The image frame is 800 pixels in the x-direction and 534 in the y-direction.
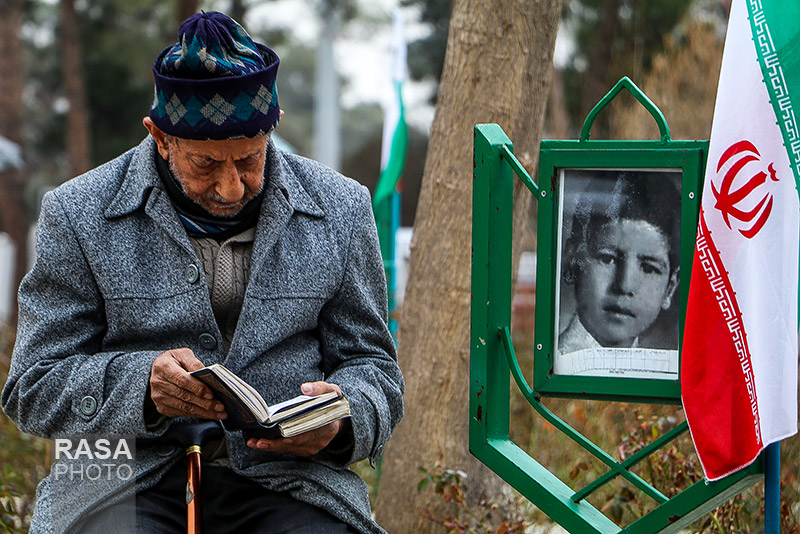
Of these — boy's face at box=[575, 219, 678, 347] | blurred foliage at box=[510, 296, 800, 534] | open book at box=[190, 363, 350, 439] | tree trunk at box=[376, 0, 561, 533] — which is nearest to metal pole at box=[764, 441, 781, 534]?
boy's face at box=[575, 219, 678, 347]

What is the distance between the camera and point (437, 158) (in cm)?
352

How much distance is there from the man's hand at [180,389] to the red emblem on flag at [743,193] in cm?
113

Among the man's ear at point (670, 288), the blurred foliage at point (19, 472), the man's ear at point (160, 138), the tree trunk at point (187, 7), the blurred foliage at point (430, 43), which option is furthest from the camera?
the blurred foliage at point (430, 43)

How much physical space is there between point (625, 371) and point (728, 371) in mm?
259

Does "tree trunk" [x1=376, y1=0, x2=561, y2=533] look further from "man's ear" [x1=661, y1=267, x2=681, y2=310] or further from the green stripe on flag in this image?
the green stripe on flag

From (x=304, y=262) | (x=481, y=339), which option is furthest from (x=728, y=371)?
(x=304, y=262)

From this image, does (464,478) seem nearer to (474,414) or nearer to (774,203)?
(474,414)

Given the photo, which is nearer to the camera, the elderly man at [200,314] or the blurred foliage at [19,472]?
the elderly man at [200,314]

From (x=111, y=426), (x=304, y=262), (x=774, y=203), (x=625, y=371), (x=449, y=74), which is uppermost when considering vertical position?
(x=449, y=74)

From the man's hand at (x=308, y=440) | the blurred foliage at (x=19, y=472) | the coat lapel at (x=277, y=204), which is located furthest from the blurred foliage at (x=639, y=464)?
the blurred foliage at (x=19, y=472)

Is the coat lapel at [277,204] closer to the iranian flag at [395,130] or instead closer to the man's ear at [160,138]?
the man's ear at [160,138]

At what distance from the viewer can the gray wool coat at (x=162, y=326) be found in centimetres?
222

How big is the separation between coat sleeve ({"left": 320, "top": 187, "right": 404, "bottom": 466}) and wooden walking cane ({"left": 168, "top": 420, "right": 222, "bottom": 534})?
31cm

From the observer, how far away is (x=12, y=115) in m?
12.9
